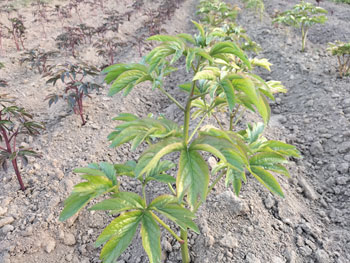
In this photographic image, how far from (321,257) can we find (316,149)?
1437 millimetres

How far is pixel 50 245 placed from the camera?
2.03 meters

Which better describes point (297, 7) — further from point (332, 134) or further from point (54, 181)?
point (54, 181)

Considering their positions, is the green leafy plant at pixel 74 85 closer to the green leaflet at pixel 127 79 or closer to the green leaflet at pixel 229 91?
the green leaflet at pixel 127 79

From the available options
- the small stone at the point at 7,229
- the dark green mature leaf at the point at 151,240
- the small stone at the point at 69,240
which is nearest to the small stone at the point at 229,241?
the dark green mature leaf at the point at 151,240

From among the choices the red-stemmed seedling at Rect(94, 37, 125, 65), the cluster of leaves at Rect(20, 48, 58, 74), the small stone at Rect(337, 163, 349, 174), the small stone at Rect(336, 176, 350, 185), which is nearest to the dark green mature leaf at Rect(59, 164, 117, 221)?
the small stone at Rect(336, 176, 350, 185)

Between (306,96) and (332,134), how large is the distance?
0.91 meters

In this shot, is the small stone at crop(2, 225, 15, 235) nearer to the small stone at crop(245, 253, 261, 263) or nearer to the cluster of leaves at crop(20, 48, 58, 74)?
the small stone at crop(245, 253, 261, 263)

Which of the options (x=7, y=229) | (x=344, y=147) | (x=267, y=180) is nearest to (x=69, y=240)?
(x=7, y=229)

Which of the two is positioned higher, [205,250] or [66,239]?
[205,250]

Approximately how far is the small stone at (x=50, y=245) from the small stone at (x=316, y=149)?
2753mm

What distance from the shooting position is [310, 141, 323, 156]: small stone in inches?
118

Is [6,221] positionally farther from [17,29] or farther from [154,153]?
[17,29]

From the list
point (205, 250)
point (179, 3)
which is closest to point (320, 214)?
point (205, 250)

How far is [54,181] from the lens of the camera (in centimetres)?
255
